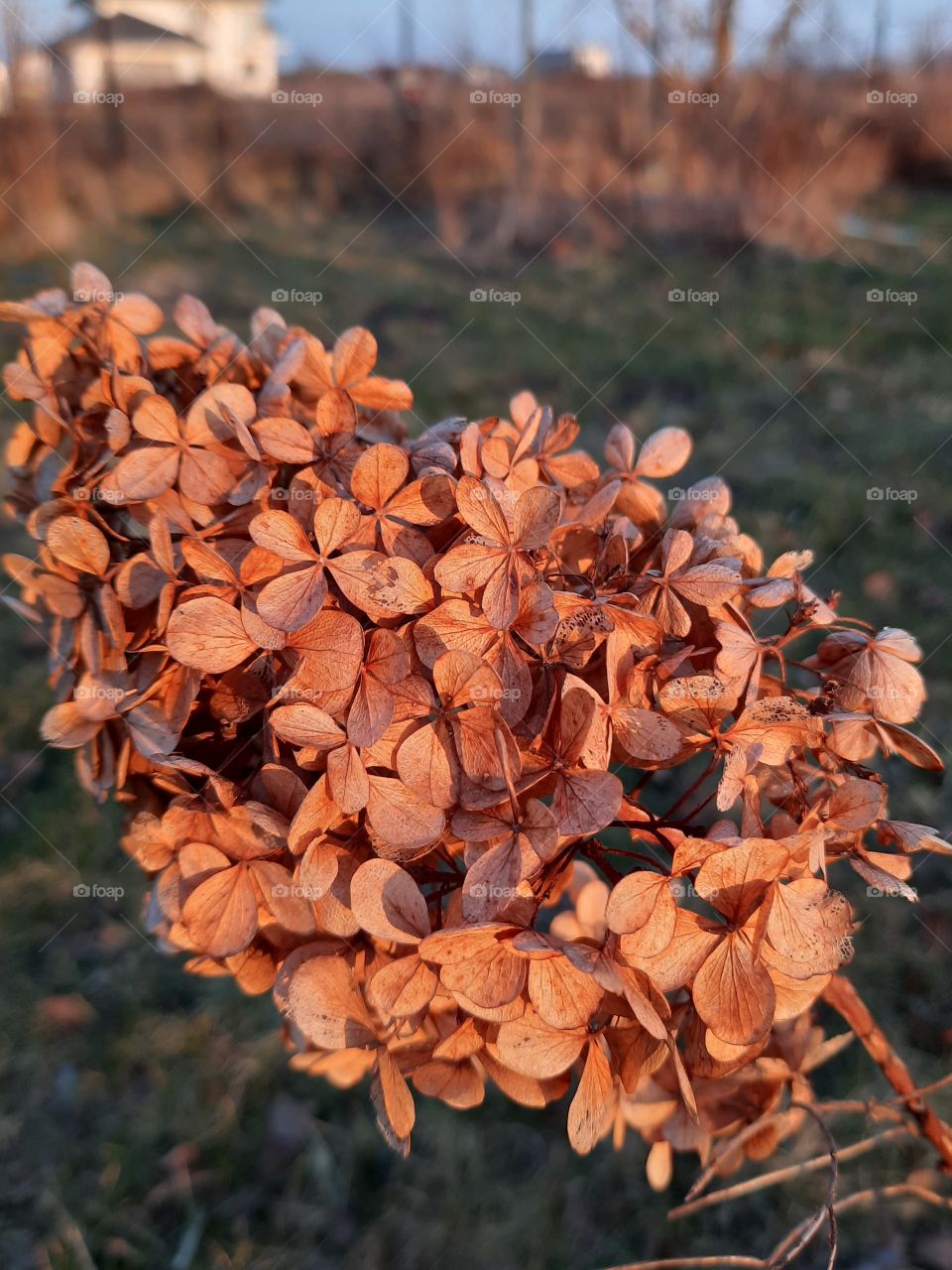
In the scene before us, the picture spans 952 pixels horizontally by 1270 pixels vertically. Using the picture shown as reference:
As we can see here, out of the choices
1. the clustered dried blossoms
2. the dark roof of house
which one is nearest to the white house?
the dark roof of house

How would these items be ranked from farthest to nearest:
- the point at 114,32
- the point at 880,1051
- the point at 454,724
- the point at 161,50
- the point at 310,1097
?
1. the point at 161,50
2. the point at 114,32
3. the point at 310,1097
4. the point at 880,1051
5. the point at 454,724

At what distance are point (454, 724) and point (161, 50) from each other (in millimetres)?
18894

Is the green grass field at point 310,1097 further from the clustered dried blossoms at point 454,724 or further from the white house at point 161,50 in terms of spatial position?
the white house at point 161,50

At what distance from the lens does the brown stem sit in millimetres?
854

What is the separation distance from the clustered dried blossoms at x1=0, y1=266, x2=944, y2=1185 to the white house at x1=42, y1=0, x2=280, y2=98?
6.23 metres

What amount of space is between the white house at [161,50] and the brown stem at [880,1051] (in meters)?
6.56

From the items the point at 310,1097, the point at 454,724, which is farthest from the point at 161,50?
the point at 454,724

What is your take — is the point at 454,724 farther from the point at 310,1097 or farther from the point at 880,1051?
the point at 310,1097

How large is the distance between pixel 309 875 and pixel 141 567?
0.26 metres

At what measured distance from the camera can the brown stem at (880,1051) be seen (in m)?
0.85

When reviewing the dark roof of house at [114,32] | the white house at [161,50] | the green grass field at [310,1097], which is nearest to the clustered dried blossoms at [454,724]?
the green grass field at [310,1097]

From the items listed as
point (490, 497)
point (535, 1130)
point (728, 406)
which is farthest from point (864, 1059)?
point (728, 406)

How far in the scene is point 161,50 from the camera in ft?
51.9

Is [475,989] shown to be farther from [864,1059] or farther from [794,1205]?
[864,1059]
